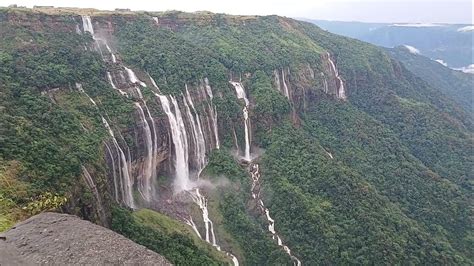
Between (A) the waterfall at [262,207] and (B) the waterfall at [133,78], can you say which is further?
(B) the waterfall at [133,78]

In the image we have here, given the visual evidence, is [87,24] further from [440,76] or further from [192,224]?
[440,76]

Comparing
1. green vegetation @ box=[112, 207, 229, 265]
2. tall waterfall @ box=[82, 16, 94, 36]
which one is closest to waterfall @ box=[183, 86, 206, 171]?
green vegetation @ box=[112, 207, 229, 265]

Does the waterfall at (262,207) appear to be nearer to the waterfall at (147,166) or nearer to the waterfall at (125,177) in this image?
the waterfall at (147,166)

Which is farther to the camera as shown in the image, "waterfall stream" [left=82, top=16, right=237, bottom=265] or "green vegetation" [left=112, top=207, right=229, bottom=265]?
"waterfall stream" [left=82, top=16, right=237, bottom=265]

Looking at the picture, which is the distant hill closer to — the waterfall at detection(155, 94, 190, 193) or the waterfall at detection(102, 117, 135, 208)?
the waterfall at detection(155, 94, 190, 193)

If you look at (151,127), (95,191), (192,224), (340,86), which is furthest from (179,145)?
(340,86)

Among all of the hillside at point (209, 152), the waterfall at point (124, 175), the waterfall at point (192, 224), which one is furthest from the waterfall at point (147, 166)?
the waterfall at point (192, 224)

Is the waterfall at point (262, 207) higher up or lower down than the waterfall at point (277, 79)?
lower down
